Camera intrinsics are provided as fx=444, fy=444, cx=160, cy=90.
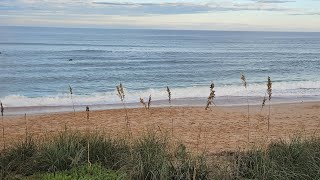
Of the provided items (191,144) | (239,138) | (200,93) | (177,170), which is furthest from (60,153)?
(200,93)

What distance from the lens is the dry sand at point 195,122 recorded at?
1154cm

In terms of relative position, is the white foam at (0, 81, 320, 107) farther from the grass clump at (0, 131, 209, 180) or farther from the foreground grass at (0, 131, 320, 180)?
the foreground grass at (0, 131, 320, 180)

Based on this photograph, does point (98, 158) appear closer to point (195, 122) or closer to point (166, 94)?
point (195, 122)

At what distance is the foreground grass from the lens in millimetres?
5789

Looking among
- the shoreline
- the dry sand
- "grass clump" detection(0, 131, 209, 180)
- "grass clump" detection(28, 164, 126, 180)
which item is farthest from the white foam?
"grass clump" detection(28, 164, 126, 180)

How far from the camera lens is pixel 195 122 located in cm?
1420

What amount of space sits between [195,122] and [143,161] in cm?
839

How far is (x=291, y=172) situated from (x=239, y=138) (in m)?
5.63

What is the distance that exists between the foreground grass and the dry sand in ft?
12.0

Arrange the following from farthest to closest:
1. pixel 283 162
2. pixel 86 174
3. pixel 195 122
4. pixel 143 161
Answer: pixel 195 122
pixel 283 162
pixel 143 161
pixel 86 174

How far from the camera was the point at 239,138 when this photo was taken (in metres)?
11.4

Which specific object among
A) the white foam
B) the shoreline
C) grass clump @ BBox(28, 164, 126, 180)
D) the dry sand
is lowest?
the dry sand

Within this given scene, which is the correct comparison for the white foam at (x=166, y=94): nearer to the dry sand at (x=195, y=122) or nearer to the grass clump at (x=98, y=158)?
the dry sand at (x=195, y=122)

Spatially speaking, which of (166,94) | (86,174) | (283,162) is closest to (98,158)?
(86,174)
